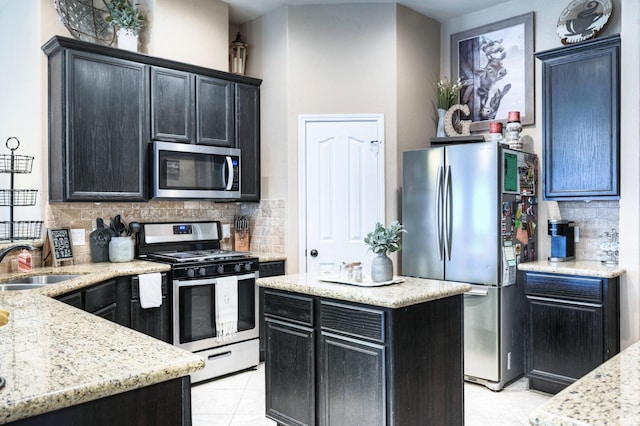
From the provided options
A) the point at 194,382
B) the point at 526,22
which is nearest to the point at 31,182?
the point at 194,382

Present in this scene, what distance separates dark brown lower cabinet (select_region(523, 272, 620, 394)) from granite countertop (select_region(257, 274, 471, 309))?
1.21m

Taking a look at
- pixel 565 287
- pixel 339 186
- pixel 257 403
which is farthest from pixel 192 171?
pixel 565 287

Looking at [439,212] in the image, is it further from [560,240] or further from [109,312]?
[109,312]

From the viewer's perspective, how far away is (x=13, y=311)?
1958 mm

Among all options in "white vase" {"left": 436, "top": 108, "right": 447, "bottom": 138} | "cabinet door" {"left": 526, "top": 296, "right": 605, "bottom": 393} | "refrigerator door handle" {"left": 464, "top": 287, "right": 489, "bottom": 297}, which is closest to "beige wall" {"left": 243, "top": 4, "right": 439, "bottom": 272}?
"white vase" {"left": 436, "top": 108, "right": 447, "bottom": 138}

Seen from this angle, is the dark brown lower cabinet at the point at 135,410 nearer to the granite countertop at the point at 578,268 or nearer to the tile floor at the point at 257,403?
the tile floor at the point at 257,403

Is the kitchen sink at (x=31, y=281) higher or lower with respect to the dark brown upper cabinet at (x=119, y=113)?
lower

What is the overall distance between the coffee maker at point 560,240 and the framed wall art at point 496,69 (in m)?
0.99

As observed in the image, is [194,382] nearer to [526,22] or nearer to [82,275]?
[82,275]

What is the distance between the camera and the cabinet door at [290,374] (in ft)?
8.87

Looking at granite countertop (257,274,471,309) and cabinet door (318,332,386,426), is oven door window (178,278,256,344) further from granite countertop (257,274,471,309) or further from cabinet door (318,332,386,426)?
cabinet door (318,332,386,426)

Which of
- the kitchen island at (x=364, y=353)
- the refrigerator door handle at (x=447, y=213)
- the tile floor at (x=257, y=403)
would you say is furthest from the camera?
the refrigerator door handle at (x=447, y=213)

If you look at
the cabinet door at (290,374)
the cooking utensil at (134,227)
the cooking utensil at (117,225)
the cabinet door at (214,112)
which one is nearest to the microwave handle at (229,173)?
the cabinet door at (214,112)

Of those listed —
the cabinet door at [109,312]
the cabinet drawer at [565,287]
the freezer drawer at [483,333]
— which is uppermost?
the cabinet drawer at [565,287]
